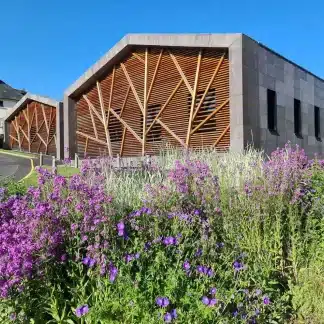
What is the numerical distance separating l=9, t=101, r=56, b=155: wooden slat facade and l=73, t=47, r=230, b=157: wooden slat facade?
9462mm

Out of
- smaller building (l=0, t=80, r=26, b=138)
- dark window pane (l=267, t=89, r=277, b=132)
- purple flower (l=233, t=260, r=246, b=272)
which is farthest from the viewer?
smaller building (l=0, t=80, r=26, b=138)

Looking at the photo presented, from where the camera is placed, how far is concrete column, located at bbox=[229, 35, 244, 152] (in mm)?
14836

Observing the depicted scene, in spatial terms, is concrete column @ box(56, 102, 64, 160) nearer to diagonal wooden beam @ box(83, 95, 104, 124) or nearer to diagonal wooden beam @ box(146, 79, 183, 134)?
diagonal wooden beam @ box(83, 95, 104, 124)

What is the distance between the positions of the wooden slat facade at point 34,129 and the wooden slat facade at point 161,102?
946 centimetres

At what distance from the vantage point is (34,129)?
33.9m

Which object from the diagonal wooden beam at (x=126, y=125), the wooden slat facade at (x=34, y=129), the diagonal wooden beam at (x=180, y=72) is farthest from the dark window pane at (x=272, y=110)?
the wooden slat facade at (x=34, y=129)

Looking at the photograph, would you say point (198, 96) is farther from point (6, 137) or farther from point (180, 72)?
point (6, 137)

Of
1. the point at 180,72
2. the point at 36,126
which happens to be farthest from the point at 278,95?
the point at 36,126

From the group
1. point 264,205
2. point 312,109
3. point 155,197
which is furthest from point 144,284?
point 312,109

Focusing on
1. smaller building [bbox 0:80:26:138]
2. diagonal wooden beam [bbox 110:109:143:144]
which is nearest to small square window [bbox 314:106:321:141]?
diagonal wooden beam [bbox 110:109:143:144]

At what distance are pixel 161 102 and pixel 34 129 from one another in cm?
1922

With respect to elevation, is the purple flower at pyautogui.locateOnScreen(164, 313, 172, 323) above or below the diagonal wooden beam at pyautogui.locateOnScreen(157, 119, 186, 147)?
below

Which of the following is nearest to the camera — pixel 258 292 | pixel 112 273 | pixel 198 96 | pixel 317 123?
pixel 112 273

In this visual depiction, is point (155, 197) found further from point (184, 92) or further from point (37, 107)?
point (37, 107)
